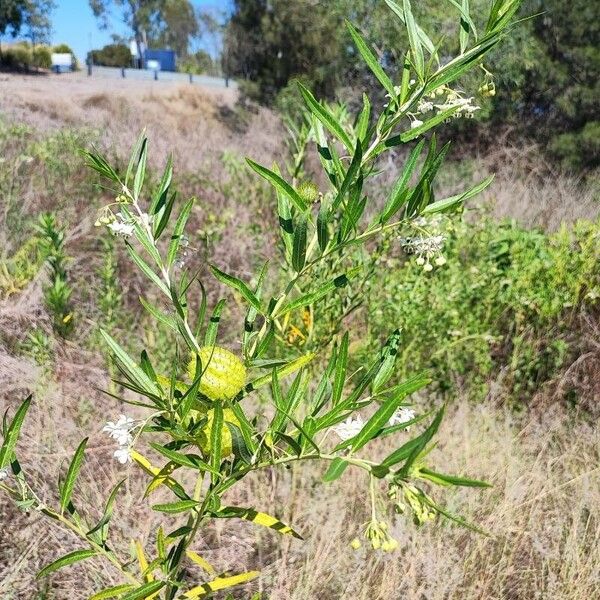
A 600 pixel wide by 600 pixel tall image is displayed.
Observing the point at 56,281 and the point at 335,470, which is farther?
the point at 56,281

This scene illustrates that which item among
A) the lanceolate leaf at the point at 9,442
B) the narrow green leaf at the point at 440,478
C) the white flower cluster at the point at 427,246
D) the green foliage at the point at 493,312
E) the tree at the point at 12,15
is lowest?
the green foliage at the point at 493,312

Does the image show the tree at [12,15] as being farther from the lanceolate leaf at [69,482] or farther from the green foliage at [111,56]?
the lanceolate leaf at [69,482]

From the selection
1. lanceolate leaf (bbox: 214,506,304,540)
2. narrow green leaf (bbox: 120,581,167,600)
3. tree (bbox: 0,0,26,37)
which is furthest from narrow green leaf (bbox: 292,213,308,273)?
tree (bbox: 0,0,26,37)

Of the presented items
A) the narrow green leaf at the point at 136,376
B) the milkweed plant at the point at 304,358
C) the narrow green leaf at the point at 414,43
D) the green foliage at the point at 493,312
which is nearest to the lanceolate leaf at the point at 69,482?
the milkweed plant at the point at 304,358

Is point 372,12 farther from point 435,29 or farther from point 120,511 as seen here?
point 120,511

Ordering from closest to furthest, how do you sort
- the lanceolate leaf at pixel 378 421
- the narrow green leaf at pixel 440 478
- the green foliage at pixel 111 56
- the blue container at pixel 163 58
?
1. the narrow green leaf at pixel 440 478
2. the lanceolate leaf at pixel 378 421
3. the blue container at pixel 163 58
4. the green foliage at pixel 111 56

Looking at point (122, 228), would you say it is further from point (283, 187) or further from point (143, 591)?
point (143, 591)

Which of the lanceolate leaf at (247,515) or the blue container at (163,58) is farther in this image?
the blue container at (163,58)

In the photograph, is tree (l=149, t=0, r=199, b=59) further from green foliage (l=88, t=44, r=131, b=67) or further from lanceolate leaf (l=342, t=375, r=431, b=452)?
lanceolate leaf (l=342, t=375, r=431, b=452)

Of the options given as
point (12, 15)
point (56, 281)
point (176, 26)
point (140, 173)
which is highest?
point (176, 26)

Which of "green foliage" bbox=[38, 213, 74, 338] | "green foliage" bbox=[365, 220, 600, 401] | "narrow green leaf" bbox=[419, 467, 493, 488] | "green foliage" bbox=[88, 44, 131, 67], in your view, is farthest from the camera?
"green foliage" bbox=[88, 44, 131, 67]

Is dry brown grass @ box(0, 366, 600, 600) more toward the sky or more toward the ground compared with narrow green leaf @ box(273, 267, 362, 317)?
more toward the ground

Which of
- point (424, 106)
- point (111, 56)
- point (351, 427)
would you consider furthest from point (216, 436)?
point (111, 56)

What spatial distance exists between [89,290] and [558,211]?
4261 millimetres
